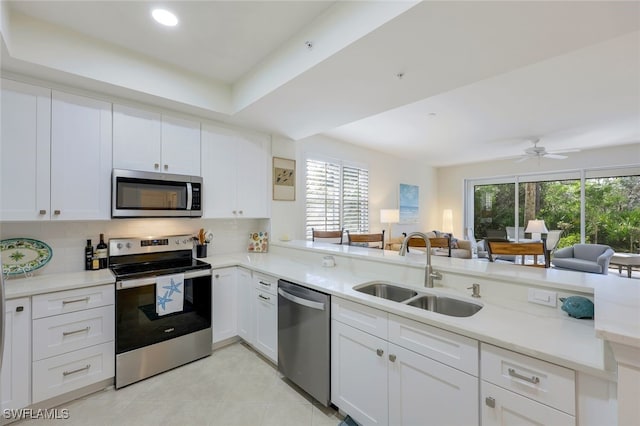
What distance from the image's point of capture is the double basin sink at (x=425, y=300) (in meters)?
1.70

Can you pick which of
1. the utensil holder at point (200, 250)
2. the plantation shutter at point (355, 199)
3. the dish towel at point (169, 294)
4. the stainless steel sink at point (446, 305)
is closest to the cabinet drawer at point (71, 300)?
the dish towel at point (169, 294)

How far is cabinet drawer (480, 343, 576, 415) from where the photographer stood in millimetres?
1017

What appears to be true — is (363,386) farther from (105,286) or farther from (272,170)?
(272,170)

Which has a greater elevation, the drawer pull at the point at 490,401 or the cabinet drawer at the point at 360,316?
the cabinet drawer at the point at 360,316

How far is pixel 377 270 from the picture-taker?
7.55 feet

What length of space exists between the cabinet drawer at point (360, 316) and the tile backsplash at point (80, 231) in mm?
2011

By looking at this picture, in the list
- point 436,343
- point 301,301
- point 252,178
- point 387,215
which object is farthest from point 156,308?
point 387,215

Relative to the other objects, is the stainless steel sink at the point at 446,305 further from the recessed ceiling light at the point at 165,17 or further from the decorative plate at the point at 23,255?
the decorative plate at the point at 23,255

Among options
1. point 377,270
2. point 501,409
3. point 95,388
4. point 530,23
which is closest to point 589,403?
point 501,409

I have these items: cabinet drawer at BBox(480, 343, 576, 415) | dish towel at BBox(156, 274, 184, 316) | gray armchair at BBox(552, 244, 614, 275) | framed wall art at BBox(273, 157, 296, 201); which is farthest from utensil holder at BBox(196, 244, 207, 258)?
gray armchair at BBox(552, 244, 614, 275)

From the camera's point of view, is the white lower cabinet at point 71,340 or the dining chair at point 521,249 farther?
the dining chair at point 521,249

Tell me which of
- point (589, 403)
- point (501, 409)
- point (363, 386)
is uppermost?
point (589, 403)

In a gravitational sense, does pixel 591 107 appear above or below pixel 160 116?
above

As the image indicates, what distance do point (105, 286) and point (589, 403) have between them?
2849 millimetres
